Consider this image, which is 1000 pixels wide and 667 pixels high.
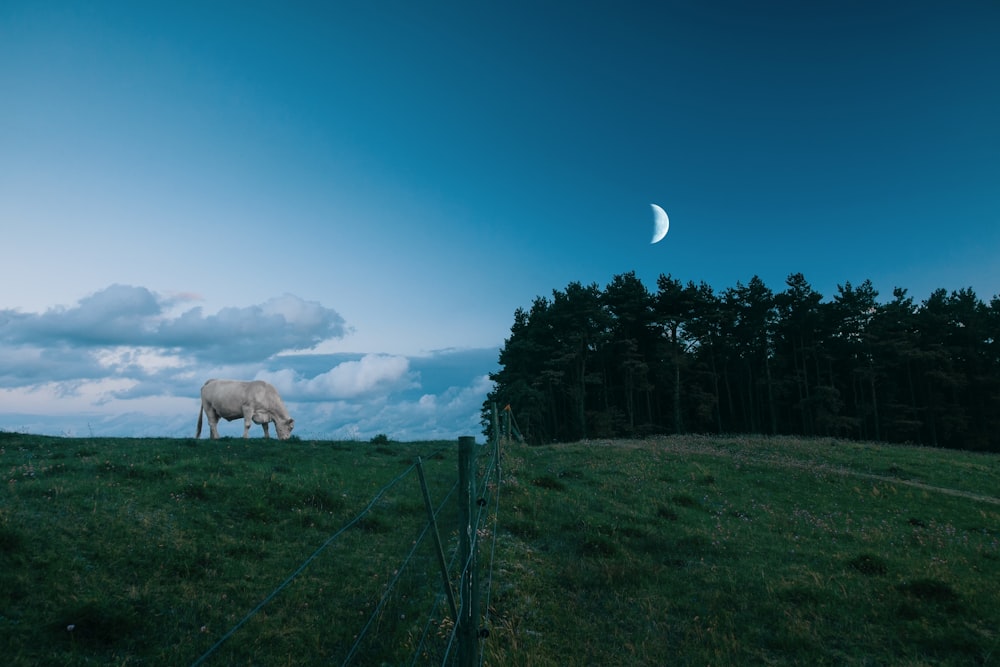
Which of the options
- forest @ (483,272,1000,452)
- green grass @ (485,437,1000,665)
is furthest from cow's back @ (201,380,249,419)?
forest @ (483,272,1000,452)

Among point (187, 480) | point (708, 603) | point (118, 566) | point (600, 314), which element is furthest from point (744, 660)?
point (600, 314)

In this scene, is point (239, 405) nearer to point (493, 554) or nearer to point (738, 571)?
point (493, 554)

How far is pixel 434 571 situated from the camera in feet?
35.1

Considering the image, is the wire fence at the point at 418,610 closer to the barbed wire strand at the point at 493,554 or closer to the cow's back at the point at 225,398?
the barbed wire strand at the point at 493,554

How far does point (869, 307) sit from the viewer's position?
56.5 m

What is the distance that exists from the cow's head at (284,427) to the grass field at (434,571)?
834 cm

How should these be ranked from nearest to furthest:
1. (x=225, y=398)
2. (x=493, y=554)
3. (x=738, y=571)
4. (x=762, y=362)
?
(x=493, y=554)
(x=738, y=571)
(x=225, y=398)
(x=762, y=362)

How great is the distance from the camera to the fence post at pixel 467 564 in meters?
5.38

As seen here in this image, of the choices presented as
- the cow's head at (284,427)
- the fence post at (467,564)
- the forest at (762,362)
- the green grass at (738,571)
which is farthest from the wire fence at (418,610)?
the forest at (762,362)

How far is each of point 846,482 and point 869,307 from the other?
4332 centimetres

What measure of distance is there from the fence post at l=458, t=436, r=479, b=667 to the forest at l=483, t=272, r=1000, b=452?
4523 centimetres

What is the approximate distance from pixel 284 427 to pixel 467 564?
23.8 metres

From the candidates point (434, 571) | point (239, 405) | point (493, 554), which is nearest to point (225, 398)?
point (239, 405)

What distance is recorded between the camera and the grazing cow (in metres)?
26.0
